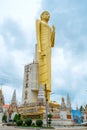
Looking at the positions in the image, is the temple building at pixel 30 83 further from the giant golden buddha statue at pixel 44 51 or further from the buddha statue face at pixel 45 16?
the buddha statue face at pixel 45 16

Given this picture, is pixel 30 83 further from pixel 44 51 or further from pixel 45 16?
pixel 45 16

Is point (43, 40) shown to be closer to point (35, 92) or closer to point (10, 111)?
point (35, 92)

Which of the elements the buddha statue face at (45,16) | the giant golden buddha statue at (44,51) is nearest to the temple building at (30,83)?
the giant golden buddha statue at (44,51)

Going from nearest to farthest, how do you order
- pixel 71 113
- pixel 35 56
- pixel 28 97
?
1. pixel 71 113
2. pixel 28 97
3. pixel 35 56

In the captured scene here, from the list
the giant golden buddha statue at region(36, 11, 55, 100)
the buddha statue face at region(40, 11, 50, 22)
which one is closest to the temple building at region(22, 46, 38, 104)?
the giant golden buddha statue at region(36, 11, 55, 100)

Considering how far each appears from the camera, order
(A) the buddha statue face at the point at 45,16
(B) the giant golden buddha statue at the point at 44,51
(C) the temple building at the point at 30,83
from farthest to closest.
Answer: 1. (A) the buddha statue face at the point at 45,16
2. (C) the temple building at the point at 30,83
3. (B) the giant golden buddha statue at the point at 44,51

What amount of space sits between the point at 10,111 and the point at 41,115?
475 inches

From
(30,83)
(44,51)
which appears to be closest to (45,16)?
(44,51)

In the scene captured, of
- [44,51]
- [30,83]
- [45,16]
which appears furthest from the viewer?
[45,16]

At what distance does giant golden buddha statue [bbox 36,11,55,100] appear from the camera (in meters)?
47.3

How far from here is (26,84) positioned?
49812 millimetres

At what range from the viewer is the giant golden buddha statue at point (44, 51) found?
4731 cm

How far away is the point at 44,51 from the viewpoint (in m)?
47.9

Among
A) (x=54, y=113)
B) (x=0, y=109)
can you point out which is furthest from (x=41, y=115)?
(x=0, y=109)
